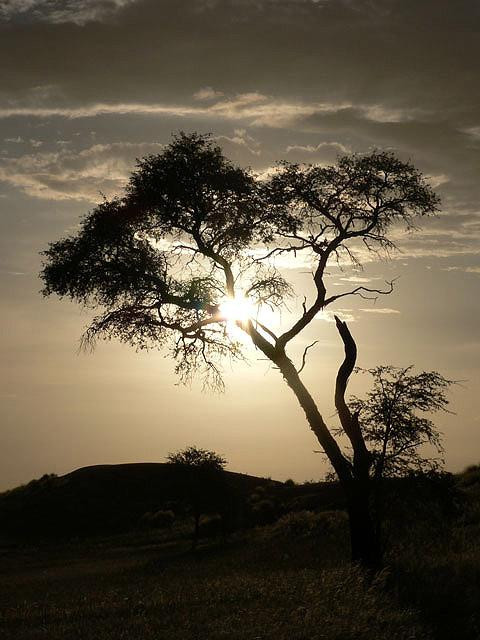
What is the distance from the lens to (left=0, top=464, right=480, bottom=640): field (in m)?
13.1

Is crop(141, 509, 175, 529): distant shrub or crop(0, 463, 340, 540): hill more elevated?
crop(0, 463, 340, 540): hill

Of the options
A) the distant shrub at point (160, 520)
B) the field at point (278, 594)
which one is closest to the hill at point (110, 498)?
the distant shrub at point (160, 520)

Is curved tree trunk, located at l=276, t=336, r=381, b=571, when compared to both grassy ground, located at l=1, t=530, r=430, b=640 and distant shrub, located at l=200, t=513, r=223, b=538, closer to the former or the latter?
grassy ground, located at l=1, t=530, r=430, b=640

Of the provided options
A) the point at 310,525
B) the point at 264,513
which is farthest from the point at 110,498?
the point at 310,525

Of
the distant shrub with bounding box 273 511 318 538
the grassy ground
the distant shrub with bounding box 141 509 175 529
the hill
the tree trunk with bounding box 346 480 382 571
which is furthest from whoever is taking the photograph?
the distant shrub with bounding box 141 509 175 529

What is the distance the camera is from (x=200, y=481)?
1692 inches

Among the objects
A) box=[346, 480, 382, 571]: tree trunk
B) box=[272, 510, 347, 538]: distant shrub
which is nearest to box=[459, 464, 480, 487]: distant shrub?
box=[272, 510, 347, 538]: distant shrub

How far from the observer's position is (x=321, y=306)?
2402 centimetres

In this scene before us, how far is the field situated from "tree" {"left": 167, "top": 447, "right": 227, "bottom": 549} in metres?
6.90

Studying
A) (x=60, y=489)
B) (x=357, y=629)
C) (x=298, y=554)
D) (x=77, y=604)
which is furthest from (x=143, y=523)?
(x=357, y=629)

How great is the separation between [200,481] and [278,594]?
27.2m

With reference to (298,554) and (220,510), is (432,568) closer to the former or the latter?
(298,554)

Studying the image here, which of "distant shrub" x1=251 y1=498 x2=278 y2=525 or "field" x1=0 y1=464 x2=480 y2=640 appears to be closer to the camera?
"field" x1=0 y1=464 x2=480 y2=640

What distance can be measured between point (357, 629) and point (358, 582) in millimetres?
5134
